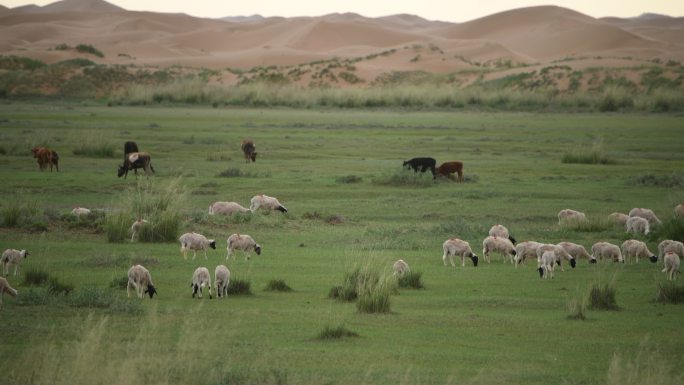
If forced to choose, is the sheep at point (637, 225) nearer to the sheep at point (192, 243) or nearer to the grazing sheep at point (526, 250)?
the grazing sheep at point (526, 250)

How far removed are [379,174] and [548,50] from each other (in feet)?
485

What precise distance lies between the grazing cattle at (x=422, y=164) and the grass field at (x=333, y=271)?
1.81ft

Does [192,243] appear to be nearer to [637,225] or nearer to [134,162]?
[637,225]

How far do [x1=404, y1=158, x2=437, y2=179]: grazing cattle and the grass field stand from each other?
0.55 meters

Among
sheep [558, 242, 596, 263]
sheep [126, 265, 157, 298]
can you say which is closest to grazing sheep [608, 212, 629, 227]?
sheep [558, 242, 596, 263]

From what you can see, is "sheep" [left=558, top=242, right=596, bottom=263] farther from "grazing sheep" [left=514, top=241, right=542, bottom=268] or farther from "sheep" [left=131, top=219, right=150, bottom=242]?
"sheep" [left=131, top=219, right=150, bottom=242]

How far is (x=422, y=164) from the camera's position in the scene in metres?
32.8

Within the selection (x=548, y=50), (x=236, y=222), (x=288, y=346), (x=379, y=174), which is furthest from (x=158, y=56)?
(x=288, y=346)

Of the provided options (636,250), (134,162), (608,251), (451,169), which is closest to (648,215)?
(636,250)

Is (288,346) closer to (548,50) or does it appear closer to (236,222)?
(236,222)

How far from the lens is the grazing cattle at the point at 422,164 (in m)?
32.8

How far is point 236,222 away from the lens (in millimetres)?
22906

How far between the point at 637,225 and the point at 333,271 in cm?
776

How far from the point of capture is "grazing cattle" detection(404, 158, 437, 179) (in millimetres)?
32781
